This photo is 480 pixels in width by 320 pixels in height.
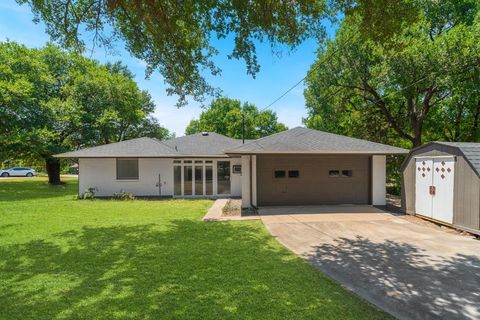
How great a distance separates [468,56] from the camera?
45.4 ft

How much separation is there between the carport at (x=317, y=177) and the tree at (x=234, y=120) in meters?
33.2

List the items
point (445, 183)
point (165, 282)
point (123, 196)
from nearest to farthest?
1. point (165, 282)
2. point (445, 183)
3. point (123, 196)

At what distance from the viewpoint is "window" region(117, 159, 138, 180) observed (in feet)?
54.2

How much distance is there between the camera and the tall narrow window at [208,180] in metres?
16.6

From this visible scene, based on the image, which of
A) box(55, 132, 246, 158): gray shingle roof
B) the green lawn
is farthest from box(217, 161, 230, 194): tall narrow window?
the green lawn

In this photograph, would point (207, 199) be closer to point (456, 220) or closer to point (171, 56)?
point (171, 56)

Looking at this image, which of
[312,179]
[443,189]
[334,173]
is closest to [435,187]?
[443,189]

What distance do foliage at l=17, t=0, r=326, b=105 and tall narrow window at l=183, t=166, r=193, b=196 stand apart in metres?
7.85

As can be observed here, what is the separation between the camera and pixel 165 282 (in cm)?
477

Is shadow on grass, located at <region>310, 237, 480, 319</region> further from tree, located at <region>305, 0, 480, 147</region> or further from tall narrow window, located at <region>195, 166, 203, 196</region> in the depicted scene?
tall narrow window, located at <region>195, 166, 203, 196</region>

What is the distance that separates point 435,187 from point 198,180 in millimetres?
11564

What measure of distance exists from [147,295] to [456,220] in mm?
8555

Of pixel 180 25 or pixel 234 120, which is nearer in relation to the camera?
pixel 180 25

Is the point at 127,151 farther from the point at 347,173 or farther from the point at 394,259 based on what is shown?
the point at 394,259
